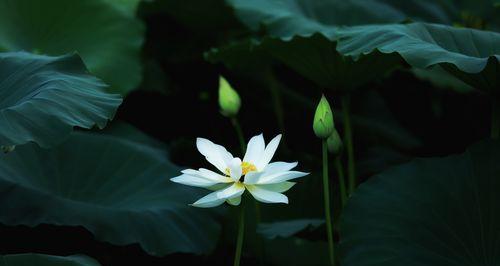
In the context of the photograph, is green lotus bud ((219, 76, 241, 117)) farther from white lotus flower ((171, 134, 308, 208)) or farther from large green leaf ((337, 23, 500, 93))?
white lotus flower ((171, 134, 308, 208))

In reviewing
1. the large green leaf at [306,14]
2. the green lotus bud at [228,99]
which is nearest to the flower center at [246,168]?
the green lotus bud at [228,99]

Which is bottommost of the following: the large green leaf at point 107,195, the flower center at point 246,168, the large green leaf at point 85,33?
the large green leaf at point 107,195

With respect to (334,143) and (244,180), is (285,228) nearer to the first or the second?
(334,143)

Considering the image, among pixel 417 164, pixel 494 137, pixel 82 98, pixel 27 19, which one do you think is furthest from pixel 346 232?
pixel 27 19

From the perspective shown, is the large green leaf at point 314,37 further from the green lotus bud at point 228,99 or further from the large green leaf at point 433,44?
the green lotus bud at point 228,99

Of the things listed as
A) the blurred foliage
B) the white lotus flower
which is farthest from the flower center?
the blurred foliage

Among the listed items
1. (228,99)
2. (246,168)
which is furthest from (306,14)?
(246,168)

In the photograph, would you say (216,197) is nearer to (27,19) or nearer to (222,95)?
(222,95)
